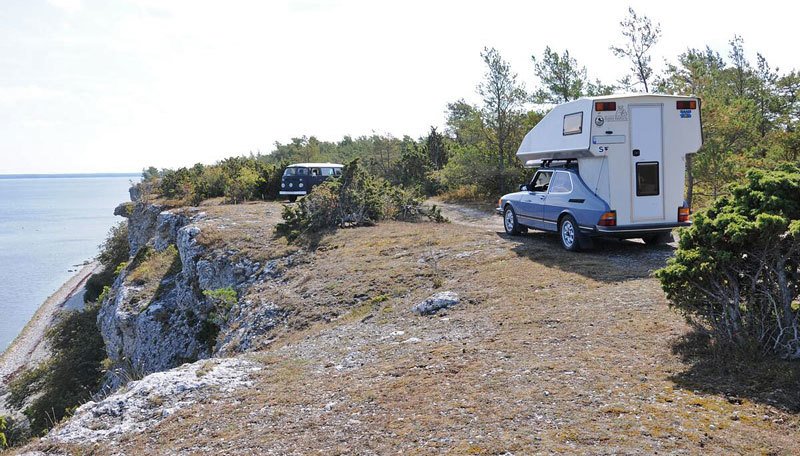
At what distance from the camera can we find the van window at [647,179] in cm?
1110

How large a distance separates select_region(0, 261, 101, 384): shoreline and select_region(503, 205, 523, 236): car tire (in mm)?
31117

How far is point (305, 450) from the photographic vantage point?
4.89 metres

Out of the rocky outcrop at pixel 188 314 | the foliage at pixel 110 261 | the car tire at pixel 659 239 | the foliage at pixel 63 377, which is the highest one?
the car tire at pixel 659 239

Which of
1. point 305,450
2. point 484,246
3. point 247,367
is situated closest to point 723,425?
point 305,450

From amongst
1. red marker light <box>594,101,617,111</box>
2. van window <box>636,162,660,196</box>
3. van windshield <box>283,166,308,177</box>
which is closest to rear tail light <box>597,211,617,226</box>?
van window <box>636,162,660,196</box>

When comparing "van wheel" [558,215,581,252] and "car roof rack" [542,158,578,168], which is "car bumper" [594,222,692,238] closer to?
"van wheel" [558,215,581,252]

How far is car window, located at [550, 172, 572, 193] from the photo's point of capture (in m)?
12.2

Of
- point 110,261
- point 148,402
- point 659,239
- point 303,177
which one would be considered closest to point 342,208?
point 659,239

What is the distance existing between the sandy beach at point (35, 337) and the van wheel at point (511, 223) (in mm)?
29265

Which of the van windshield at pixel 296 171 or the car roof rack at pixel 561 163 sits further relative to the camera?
the van windshield at pixel 296 171

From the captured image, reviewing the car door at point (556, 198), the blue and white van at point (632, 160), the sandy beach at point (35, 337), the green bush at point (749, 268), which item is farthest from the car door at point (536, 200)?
the sandy beach at point (35, 337)

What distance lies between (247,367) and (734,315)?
580 cm

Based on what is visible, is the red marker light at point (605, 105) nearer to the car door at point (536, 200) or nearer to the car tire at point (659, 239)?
the car door at point (536, 200)

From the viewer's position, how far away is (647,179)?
11156 mm
